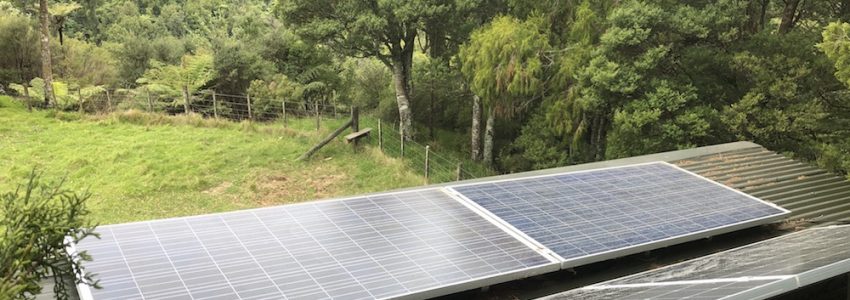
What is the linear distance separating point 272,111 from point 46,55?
795 centimetres

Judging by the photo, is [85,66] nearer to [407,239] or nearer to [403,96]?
[403,96]

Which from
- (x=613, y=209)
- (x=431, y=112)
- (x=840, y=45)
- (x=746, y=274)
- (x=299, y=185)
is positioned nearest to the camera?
(x=746, y=274)

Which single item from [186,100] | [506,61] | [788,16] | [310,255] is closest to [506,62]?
A: [506,61]

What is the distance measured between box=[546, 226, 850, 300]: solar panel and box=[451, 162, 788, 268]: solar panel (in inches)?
25.3

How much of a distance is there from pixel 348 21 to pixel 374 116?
615cm

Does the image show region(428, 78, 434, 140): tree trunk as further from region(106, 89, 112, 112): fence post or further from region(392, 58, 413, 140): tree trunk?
region(106, 89, 112, 112): fence post

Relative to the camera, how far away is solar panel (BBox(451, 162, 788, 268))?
668cm

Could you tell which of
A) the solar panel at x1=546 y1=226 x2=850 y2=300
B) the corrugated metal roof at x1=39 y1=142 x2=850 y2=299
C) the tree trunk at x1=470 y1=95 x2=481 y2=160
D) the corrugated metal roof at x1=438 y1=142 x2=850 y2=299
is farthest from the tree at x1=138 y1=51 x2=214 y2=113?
the solar panel at x1=546 y1=226 x2=850 y2=300

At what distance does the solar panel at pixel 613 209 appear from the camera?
6684 millimetres

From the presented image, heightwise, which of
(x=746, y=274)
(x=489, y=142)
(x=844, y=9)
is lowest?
(x=489, y=142)

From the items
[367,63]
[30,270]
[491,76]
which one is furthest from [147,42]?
[30,270]

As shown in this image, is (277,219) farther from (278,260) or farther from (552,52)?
(552,52)

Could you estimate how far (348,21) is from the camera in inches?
788

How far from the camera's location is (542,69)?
60.9ft
